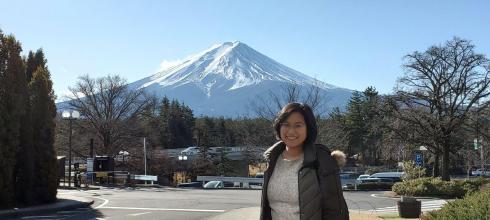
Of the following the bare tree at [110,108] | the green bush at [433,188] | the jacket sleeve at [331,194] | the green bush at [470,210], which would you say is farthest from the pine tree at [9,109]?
the bare tree at [110,108]

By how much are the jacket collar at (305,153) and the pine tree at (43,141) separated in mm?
18063

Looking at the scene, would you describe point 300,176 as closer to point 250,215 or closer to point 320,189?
point 320,189

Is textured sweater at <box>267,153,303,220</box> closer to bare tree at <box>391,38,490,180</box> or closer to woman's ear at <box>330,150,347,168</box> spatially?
woman's ear at <box>330,150,347,168</box>

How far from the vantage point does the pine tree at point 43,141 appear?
67.7 feet

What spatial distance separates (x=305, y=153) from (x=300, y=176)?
175mm

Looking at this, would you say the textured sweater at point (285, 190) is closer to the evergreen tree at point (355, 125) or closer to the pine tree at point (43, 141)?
the pine tree at point (43, 141)

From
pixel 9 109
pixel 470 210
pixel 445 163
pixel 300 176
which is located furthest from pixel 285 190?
pixel 445 163

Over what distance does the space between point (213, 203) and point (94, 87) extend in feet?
146

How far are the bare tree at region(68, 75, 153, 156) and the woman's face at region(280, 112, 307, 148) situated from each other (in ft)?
184

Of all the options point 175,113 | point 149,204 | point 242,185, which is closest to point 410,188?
point 149,204

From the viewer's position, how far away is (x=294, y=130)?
396 cm

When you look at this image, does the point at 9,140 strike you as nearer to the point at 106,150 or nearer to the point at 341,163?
the point at 341,163

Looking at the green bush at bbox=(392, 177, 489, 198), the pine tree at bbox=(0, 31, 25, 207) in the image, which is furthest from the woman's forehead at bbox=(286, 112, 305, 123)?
the green bush at bbox=(392, 177, 489, 198)

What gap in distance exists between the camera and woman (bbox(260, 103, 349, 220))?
3662 mm
